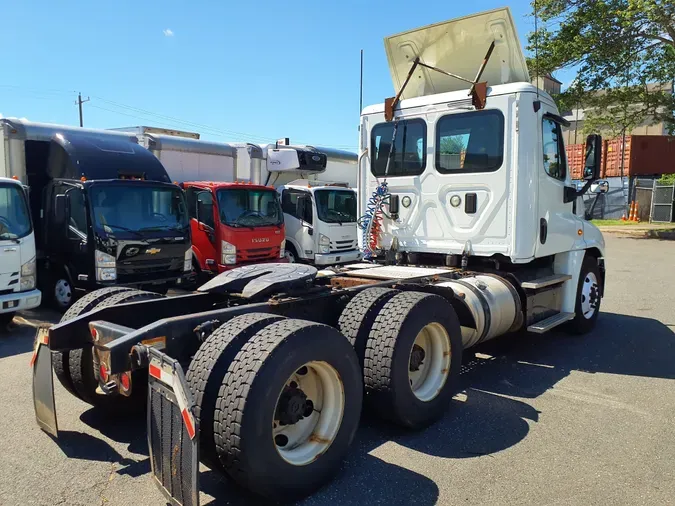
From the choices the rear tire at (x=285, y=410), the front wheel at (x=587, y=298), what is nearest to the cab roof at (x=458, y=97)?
the front wheel at (x=587, y=298)

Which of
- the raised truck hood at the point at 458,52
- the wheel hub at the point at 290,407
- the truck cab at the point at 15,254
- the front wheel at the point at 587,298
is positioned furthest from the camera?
the truck cab at the point at 15,254

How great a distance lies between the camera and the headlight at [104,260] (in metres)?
8.26

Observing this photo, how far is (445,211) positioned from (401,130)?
114 cm

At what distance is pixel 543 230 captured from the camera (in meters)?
6.29

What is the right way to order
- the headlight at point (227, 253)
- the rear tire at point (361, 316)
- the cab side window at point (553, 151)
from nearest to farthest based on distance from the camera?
the rear tire at point (361, 316), the cab side window at point (553, 151), the headlight at point (227, 253)

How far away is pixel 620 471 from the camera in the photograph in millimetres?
3654

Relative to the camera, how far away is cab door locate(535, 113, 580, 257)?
20.5ft

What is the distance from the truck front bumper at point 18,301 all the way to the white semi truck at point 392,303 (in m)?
4.03

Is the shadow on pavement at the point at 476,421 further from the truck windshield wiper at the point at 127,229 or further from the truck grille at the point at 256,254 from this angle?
the truck grille at the point at 256,254

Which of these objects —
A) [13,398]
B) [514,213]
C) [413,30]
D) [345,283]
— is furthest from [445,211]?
[13,398]

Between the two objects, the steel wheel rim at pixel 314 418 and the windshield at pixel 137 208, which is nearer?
the steel wheel rim at pixel 314 418

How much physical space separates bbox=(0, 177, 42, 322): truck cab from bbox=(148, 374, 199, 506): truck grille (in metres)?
5.53

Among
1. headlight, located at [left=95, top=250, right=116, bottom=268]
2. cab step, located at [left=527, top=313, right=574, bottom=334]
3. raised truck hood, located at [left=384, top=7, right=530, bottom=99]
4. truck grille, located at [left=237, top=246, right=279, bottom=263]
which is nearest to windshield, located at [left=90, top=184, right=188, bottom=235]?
headlight, located at [left=95, top=250, right=116, bottom=268]

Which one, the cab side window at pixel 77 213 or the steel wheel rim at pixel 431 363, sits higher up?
the cab side window at pixel 77 213
